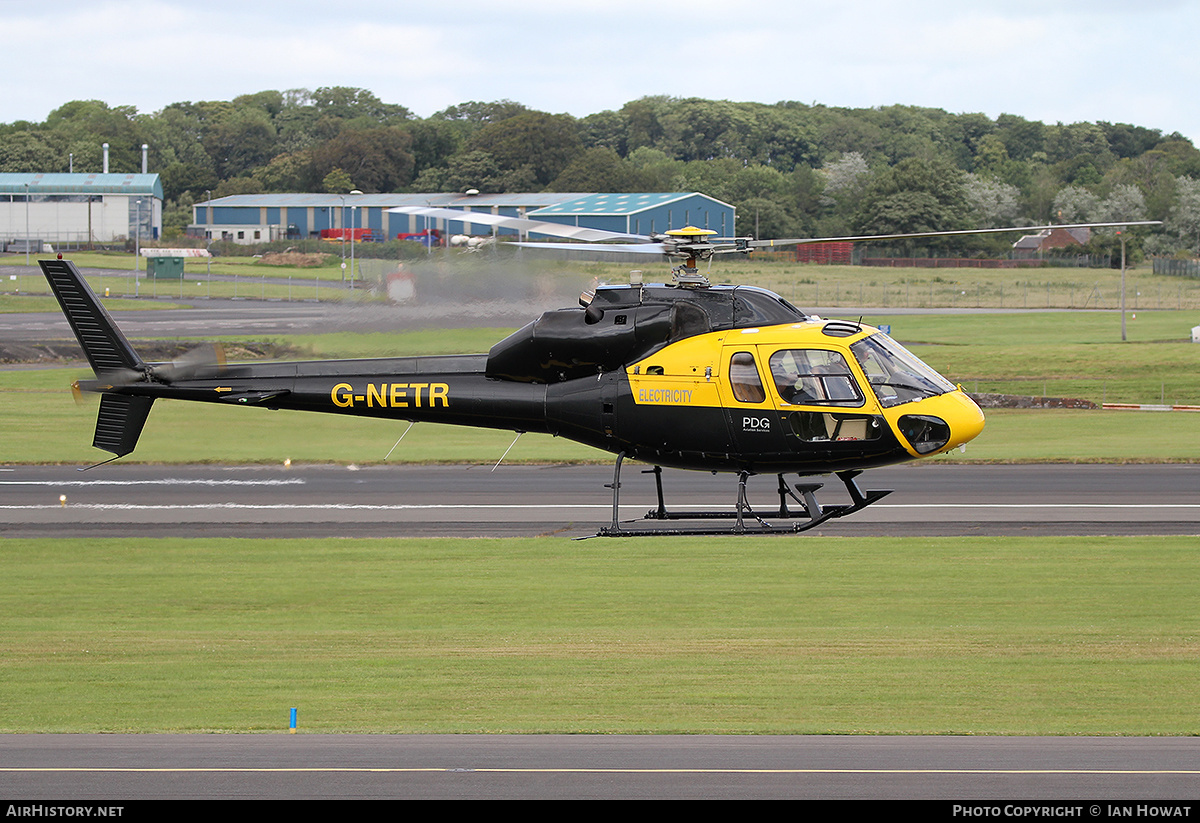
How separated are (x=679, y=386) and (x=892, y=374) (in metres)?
3.70

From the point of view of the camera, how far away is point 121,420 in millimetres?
25688

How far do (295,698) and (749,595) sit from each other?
539 inches

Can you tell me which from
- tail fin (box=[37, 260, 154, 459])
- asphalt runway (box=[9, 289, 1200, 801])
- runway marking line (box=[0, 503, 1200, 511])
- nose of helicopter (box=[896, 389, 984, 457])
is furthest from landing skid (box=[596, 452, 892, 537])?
runway marking line (box=[0, 503, 1200, 511])

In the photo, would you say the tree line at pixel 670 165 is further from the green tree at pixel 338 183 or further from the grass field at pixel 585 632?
the grass field at pixel 585 632

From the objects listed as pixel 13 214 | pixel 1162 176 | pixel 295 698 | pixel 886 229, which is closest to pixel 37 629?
pixel 295 698

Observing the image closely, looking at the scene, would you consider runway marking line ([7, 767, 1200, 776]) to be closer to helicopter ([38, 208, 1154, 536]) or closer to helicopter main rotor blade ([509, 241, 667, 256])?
helicopter ([38, 208, 1154, 536])

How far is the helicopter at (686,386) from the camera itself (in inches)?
840

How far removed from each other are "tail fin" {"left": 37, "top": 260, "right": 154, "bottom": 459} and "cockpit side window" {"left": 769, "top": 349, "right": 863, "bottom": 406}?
13112 mm

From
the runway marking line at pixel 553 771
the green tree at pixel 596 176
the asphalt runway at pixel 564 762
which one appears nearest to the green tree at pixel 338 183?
the green tree at pixel 596 176

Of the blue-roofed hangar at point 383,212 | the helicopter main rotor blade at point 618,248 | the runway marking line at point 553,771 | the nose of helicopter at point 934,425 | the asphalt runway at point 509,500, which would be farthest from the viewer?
the blue-roofed hangar at point 383,212

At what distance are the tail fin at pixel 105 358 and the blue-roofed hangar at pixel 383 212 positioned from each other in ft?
177

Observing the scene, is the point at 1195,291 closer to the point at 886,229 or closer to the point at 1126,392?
the point at 886,229

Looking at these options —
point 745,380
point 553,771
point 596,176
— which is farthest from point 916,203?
point 745,380
